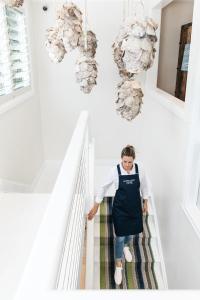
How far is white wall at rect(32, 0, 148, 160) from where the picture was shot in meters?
3.46

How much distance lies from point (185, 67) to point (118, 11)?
51.7 inches

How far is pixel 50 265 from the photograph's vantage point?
1.63 feet

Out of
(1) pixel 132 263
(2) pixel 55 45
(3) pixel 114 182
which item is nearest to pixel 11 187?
(3) pixel 114 182

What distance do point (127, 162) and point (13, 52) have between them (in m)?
1.60

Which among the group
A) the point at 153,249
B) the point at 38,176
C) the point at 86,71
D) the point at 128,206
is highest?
the point at 86,71

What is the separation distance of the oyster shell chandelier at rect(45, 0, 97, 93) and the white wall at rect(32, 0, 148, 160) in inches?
64.2

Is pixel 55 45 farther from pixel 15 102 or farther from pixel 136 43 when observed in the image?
pixel 15 102

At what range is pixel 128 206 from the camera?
2.20 metres

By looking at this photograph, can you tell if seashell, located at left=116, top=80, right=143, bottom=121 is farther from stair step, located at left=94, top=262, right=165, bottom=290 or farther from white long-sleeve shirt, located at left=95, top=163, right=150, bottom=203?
stair step, located at left=94, top=262, right=165, bottom=290

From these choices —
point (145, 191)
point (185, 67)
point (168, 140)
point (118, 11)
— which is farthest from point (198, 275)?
point (118, 11)

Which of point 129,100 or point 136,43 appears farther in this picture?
point 129,100

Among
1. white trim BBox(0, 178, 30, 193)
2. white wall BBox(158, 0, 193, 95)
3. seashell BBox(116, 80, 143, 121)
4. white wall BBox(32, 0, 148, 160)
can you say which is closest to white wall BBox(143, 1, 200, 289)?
white wall BBox(158, 0, 193, 95)

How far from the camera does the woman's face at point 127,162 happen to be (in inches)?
81.2

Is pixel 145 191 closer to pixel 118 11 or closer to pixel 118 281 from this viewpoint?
pixel 118 281
